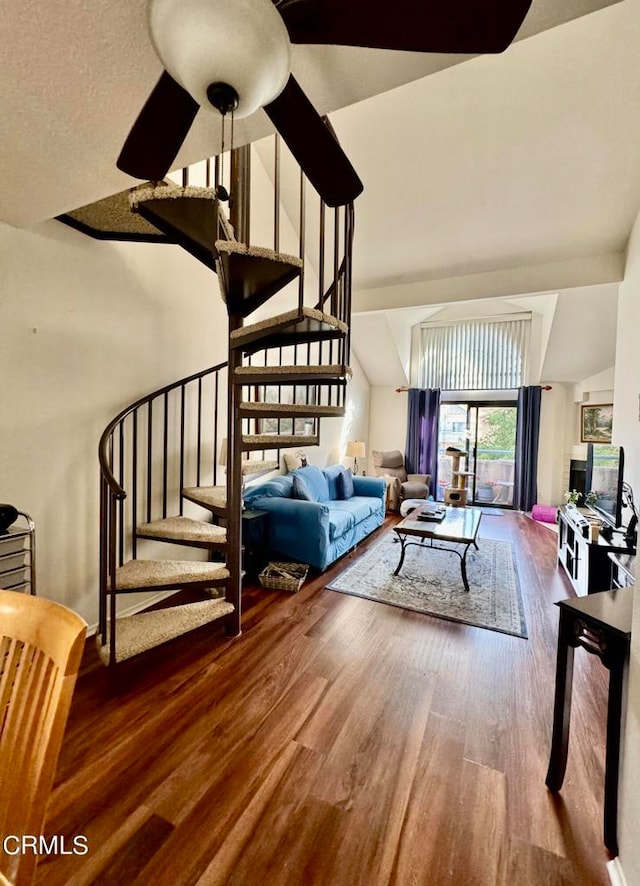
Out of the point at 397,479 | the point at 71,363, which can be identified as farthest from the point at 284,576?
the point at 397,479

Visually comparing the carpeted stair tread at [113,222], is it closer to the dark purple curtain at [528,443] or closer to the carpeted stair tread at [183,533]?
the carpeted stair tread at [183,533]

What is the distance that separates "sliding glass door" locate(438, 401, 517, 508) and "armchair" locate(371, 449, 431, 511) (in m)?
0.78

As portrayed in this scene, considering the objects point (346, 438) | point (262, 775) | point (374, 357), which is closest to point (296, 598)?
point (262, 775)

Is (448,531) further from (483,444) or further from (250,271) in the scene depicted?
(483,444)

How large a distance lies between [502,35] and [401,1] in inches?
10.2

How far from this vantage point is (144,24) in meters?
1.00

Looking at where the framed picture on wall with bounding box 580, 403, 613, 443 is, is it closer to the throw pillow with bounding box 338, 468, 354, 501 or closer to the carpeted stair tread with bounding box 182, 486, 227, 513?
the throw pillow with bounding box 338, 468, 354, 501

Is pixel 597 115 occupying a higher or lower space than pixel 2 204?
higher

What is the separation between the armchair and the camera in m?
6.21

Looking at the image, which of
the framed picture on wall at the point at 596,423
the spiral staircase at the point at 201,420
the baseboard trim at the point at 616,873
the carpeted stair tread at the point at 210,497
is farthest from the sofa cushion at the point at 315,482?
the framed picture on wall at the point at 596,423

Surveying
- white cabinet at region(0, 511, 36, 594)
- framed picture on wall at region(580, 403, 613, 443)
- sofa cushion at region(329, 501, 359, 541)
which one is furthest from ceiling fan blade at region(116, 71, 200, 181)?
framed picture on wall at region(580, 403, 613, 443)

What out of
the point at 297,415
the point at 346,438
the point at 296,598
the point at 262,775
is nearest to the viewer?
the point at 262,775

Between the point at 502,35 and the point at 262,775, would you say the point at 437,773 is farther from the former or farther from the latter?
the point at 502,35

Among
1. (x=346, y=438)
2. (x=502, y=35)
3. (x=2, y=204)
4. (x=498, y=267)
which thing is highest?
(x=498, y=267)
